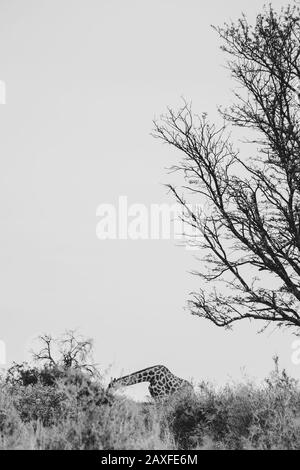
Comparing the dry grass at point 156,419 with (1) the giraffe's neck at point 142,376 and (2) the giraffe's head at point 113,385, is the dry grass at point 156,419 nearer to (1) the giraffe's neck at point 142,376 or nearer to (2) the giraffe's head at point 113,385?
(2) the giraffe's head at point 113,385

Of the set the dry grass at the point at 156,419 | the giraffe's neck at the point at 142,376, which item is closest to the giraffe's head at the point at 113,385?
the dry grass at the point at 156,419

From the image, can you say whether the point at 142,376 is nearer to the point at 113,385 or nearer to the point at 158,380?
the point at 158,380

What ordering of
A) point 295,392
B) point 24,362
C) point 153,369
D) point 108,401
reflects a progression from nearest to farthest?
1. point 108,401
2. point 295,392
3. point 153,369
4. point 24,362

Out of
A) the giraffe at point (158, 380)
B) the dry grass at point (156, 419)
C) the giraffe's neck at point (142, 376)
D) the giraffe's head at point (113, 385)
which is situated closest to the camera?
the dry grass at point (156, 419)

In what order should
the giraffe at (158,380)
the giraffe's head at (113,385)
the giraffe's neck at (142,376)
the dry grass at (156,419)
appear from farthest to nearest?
the giraffe's neck at (142,376) < the giraffe at (158,380) < the giraffe's head at (113,385) < the dry grass at (156,419)

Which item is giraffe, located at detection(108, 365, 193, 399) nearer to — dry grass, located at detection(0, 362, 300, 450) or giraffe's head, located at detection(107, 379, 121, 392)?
dry grass, located at detection(0, 362, 300, 450)

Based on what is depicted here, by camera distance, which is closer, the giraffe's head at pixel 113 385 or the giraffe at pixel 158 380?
the giraffe's head at pixel 113 385

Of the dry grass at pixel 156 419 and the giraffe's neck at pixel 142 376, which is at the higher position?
the giraffe's neck at pixel 142 376

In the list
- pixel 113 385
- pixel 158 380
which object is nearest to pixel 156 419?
pixel 113 385

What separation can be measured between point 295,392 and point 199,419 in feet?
6.81
